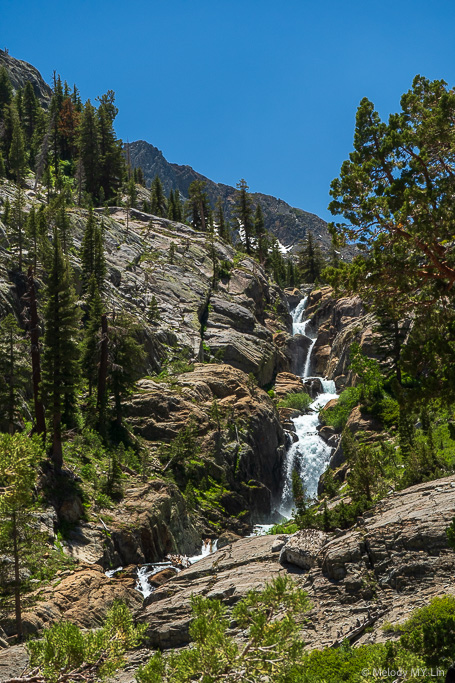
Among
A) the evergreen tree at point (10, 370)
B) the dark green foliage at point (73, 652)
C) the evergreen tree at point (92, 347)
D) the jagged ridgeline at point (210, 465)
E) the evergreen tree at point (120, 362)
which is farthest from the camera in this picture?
the evergreen tree at point (92, 347)

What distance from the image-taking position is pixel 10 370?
23.9 m

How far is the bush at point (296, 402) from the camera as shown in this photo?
1956 inches

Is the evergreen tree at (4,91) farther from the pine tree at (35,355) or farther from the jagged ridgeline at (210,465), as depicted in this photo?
the pine tree at (35,355)

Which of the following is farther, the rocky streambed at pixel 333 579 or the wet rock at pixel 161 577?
the wet rock at pixel 161 577

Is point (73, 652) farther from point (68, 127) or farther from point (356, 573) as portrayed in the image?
point (68, 127)

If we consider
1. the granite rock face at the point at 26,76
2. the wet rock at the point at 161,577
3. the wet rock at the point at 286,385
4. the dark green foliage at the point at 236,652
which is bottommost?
the wet rock at the point at 161,577

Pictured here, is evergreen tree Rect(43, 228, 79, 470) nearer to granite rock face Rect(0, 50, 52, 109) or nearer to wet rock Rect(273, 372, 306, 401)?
wet rock Rect(273, 372, 306, 401)

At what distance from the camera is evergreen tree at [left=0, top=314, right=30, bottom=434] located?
23.6 meters

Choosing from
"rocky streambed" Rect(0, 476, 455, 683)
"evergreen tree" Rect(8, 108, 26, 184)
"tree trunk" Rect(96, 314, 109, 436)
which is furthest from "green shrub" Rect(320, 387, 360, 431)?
"evergreen tree" Rect(8, 108, 26, 184)

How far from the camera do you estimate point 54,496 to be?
2244 cm

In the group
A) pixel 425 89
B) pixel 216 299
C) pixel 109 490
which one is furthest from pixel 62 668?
pixel 216 299

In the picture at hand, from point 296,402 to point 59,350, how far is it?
1155 inches

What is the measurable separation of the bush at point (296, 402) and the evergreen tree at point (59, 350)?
88.5 feet

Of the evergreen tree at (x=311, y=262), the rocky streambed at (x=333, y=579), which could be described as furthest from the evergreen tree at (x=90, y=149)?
the rocky streambed at (x=333, y=579)
